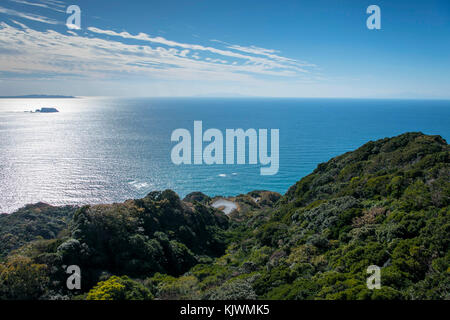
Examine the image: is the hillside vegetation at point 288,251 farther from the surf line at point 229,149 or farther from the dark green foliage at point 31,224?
the surf line at point 229,149

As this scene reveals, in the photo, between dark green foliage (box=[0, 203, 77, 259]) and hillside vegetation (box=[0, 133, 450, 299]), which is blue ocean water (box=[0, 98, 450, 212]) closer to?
dark green foliage (box=[0, 203, 77, 259])

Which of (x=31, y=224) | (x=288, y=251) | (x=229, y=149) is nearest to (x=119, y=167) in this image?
(x=31, y=224)

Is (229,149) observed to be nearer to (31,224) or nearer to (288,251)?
(31,224)

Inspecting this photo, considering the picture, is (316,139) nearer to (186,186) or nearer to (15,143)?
(186,186)

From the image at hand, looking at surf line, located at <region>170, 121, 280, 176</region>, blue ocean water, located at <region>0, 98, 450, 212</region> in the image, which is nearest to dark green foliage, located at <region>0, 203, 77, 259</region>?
blue ocean water, located at <region>0, 98, 450, 212</region>

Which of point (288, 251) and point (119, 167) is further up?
point (119, 167)

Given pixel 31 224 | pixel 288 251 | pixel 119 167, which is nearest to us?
pixel 288 251

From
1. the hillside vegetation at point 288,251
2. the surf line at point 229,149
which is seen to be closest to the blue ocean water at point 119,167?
the surf line at point 229,149
